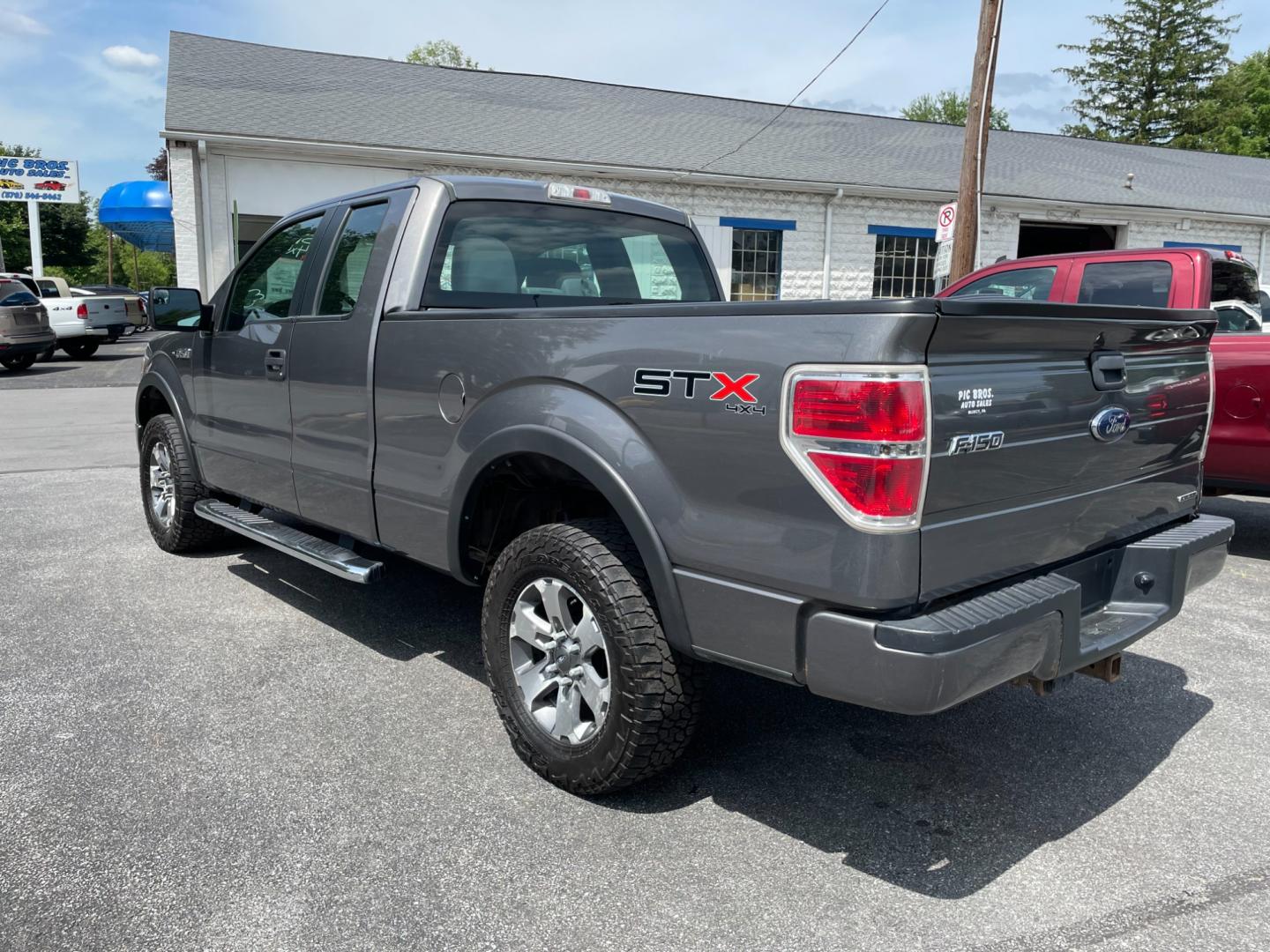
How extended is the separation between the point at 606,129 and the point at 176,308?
14.6 meters

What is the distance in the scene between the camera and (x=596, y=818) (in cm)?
297

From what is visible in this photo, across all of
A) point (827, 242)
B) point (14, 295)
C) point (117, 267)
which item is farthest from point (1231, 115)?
point (117, 267)

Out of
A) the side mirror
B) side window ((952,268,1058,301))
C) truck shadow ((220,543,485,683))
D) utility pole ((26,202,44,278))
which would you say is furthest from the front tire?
utility pole ((26,202,44,278))

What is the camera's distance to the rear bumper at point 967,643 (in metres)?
2.30

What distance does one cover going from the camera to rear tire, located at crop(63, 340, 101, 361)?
22.9 m

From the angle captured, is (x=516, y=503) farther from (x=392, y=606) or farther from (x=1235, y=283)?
(x=1235, y=283)

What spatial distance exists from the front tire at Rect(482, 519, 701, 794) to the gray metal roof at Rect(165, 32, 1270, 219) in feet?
46.1

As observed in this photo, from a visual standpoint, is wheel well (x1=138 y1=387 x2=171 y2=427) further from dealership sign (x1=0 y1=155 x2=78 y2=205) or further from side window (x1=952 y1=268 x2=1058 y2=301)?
dealership sign (x1=0 y1=155 x2=78 y2=205)

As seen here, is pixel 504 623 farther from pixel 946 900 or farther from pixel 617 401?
pixel 946 900

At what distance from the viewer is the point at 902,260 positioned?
19.1 metres

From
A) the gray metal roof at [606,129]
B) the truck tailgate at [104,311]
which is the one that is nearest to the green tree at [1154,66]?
the gray metal roof at [606,129]

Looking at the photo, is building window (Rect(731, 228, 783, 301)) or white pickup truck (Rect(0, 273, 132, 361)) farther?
white pickup truck (Rect(0, 273, 132, 361))

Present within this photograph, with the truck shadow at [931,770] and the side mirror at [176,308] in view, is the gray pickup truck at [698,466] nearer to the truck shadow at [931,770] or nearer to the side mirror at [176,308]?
the truck shadow at [931,770]

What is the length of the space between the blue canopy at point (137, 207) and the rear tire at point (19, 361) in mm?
8371
